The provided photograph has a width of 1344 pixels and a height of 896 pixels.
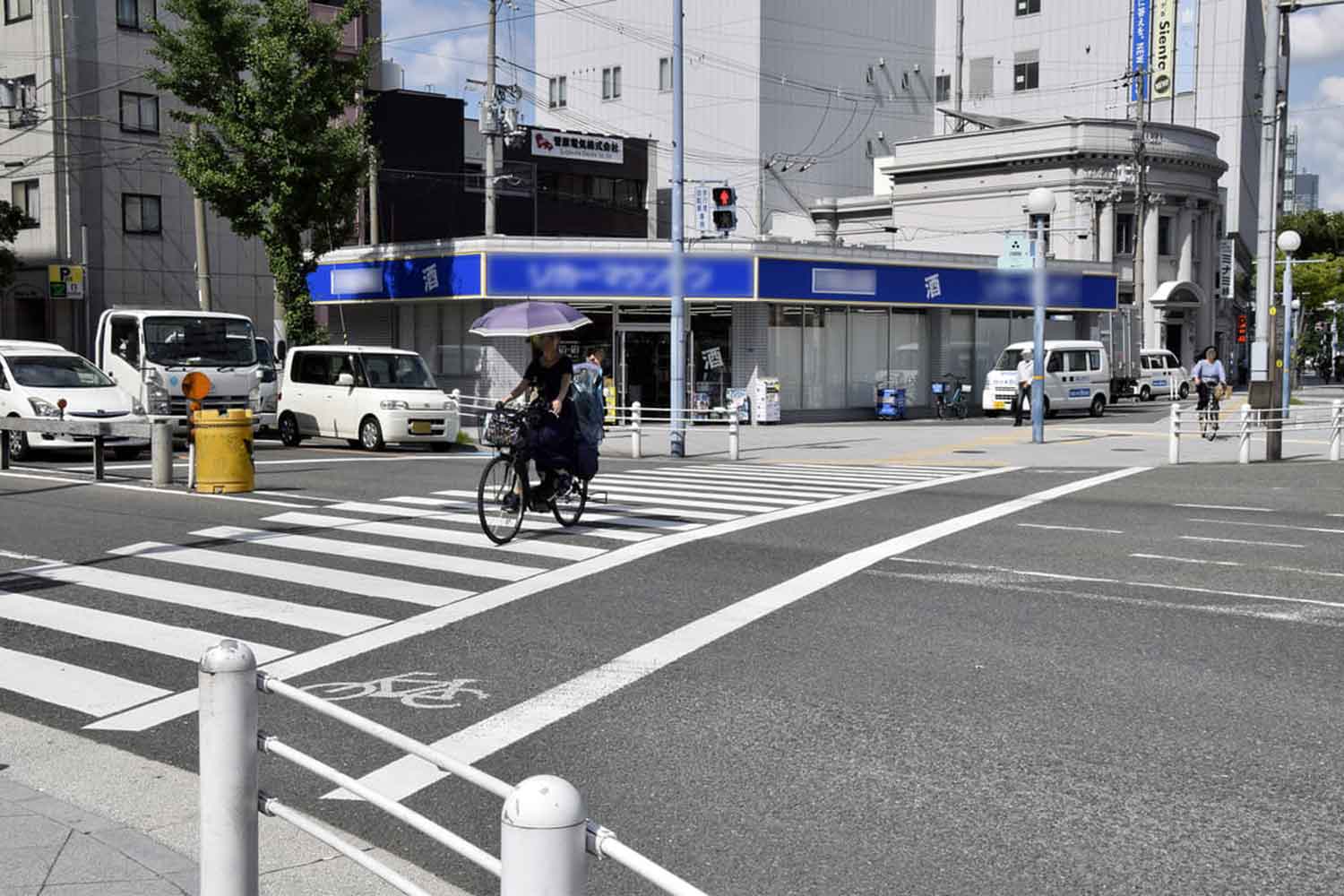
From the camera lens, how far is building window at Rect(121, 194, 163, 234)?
137 feet

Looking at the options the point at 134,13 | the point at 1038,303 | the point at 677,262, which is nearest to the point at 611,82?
the point at 134,13

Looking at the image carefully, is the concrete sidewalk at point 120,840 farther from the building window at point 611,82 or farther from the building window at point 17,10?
the building window at point 611,82

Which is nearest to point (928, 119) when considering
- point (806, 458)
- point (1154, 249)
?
point (1154, 249)

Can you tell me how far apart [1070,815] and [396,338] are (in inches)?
1332

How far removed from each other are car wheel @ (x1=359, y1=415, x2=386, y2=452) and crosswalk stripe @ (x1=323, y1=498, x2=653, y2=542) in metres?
9.54

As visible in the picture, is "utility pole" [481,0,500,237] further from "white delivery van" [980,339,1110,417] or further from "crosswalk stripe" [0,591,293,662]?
"crosswalk stripe" [0,591,293,662]

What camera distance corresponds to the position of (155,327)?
2488 centimetres

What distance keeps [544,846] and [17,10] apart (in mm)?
45836

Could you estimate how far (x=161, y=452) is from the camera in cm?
1659

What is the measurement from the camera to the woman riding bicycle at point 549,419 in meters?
12.1

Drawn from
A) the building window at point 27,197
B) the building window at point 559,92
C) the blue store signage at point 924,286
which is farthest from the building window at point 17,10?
the building window at point 559,92

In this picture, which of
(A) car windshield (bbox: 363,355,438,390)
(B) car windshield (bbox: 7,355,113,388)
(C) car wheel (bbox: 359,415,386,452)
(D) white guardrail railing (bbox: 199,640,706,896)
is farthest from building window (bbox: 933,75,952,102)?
(D) white guardrail railing (bbox: 199,640,706,896)

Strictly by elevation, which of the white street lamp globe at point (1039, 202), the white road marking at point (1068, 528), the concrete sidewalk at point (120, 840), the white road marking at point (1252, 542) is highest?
the white street lamp globe at point (1039, 202)

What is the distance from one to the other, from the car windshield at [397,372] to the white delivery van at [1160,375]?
3548 centimetres
